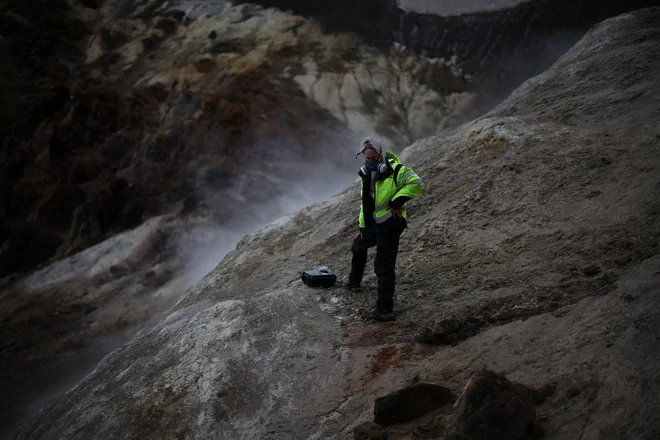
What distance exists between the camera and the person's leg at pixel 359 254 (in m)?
5.21

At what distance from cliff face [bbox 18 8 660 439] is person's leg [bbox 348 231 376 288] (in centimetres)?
17

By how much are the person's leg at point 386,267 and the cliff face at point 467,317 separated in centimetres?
19

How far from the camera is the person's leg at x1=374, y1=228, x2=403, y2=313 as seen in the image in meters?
4.73

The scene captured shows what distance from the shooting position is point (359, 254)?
5.38m

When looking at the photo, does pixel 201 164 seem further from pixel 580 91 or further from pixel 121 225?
pixel 580 91

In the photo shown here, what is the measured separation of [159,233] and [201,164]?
2850 mm

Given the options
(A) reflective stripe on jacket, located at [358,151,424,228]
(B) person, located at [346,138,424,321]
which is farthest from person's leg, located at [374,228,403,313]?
(A) reflective stripe on jacket, located at [358,151,424,228]

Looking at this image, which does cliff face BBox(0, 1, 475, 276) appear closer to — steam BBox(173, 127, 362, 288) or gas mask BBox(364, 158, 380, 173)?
steam BBox(173, 127, 362, 288)

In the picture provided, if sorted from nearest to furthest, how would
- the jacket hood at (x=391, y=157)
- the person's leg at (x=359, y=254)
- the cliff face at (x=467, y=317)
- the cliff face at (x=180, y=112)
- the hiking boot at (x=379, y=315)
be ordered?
the cliff face at (x=467, y=317) → the hiking boot at (x=379, y=315) → the jacket hood at (x=391, y=157) → the person's leg at (x=359, y=254) → the cliff face at (x=180, y=112)

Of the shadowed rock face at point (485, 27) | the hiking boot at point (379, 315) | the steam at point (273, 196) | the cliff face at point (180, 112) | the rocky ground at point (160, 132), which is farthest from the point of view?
the shadowed rock face at point (485, 27)

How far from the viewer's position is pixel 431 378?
3775 mm

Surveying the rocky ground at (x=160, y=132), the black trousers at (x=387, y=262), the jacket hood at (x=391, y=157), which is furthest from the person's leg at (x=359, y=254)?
the rocky ground at (x=160, y=132)

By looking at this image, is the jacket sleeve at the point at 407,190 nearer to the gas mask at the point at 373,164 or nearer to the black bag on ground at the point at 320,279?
the gas mask at the point at 373,164

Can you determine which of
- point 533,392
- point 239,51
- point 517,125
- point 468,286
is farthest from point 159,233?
point 533,392
